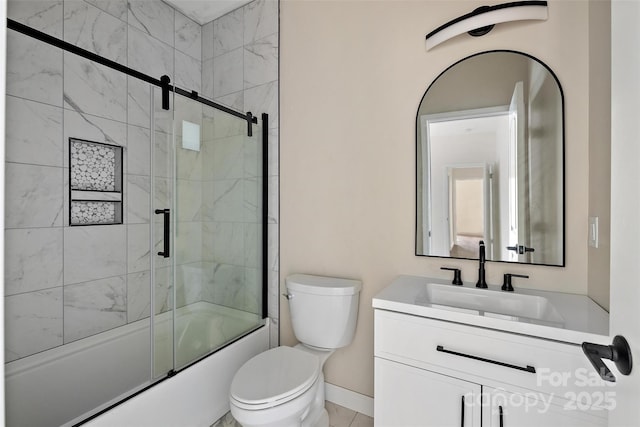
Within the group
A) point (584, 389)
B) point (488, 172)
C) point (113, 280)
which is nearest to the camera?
point (584, 389)

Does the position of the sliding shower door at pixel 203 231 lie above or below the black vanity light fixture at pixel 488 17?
below

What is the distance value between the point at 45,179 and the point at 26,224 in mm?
249

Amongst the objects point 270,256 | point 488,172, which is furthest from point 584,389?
point 270,256

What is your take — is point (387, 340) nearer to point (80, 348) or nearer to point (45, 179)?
point (80, 348)

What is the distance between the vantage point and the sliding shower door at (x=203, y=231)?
1535 millimetres

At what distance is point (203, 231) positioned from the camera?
173 cm

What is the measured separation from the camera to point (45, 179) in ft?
5.54

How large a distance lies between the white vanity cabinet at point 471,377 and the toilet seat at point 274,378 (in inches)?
13.5

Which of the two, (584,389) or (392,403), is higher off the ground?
(584,389)

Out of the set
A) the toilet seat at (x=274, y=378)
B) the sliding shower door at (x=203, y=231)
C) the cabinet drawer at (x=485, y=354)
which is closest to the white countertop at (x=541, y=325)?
the cabinet drawer at (x=485, y=354)

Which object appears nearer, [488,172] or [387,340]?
[387,340]

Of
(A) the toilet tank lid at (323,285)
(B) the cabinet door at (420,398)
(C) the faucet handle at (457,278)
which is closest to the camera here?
(B) the cabinet door at (420,398)

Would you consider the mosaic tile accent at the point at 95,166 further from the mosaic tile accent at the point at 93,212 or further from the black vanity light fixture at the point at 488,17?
the black vanity light fixture at the point at 488,17

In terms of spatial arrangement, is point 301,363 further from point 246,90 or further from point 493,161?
point 246,90
